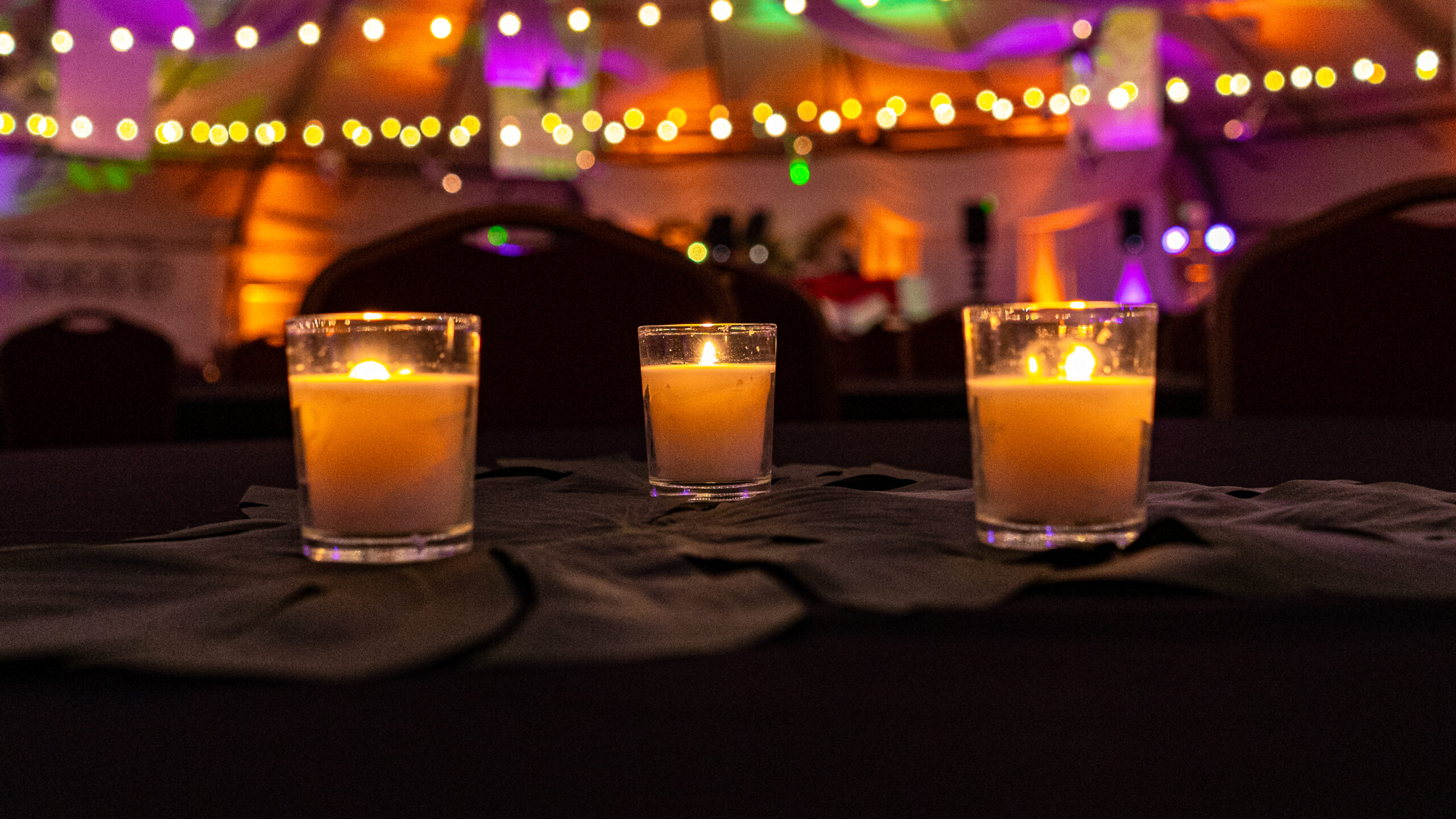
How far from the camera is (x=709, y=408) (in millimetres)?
621

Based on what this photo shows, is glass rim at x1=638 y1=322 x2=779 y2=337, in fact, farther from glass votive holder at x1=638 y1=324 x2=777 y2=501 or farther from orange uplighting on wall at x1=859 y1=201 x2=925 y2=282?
orange uplighting on wall at x1=859 y1=201 x2=925 y2=282

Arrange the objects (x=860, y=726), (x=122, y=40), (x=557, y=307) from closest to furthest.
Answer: (x=860, y=726) → (x=557, y=307) → (x=122, y=40)

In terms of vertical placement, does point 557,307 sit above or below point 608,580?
above

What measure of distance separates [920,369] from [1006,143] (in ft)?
19.6

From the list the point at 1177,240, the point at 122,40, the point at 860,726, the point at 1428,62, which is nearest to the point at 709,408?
the point at 860,726

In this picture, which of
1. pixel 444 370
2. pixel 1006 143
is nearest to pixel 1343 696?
pixel 444 370

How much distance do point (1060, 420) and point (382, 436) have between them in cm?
27

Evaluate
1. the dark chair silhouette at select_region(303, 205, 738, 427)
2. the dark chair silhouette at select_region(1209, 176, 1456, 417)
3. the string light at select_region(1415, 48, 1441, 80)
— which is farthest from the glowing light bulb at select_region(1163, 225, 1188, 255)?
the dark chair silhouette at select_region(303, 205, 738, 427)

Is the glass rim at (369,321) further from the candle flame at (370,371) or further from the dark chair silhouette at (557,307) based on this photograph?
the dark chair silhouette at (557,307)

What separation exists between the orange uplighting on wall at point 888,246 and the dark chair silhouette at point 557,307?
26.4 ft

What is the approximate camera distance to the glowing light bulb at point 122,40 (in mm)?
6207

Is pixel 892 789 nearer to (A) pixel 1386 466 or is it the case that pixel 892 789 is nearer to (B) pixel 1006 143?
(A) pixel 1386 466

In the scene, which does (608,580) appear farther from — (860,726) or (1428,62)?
(1428,62)

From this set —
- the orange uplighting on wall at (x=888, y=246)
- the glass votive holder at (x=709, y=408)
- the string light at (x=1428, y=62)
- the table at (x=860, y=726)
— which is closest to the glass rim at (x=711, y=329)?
the glass votive holder at (x=709, y=408)
